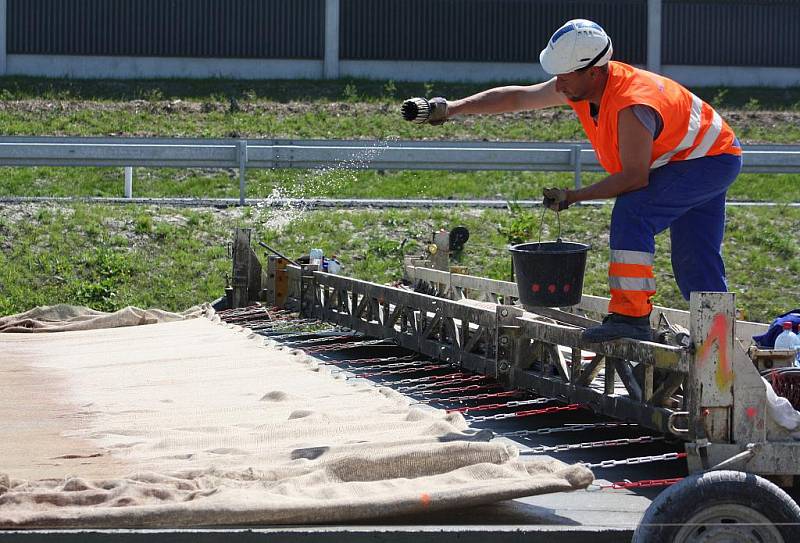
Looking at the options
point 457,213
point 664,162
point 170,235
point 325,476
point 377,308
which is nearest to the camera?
point 325,476

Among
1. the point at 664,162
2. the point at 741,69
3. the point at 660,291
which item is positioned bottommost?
the point at 660,291

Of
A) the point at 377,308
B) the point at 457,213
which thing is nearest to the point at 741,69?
the point at 457,213

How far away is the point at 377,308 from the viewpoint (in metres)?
9.20

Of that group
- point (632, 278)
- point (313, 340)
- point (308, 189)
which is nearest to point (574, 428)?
point (632, 278)

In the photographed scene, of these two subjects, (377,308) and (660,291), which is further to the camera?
(660,291)

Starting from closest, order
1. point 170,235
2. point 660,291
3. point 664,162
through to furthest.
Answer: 1. point 664,162
2. point 660,291
3. point 170,235

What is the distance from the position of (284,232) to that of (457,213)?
214 cm

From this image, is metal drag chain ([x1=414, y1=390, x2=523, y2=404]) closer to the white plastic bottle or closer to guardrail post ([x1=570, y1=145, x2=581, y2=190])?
the white plastic bottle

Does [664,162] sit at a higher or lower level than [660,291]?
higher

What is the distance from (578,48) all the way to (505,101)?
0.83 meters

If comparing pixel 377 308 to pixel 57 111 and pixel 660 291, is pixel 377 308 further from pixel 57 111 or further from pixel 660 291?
pixel 57 111

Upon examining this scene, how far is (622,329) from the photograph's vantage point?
530 cm

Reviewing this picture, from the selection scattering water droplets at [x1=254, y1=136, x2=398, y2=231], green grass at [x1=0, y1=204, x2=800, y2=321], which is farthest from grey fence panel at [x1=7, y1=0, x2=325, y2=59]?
green grass at [x1=0, y1=204, x2=800, y2=321]

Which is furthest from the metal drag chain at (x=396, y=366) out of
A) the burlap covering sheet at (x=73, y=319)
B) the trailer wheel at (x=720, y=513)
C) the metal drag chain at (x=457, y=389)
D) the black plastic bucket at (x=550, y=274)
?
the trailer wheel at (x=720, y=513)
